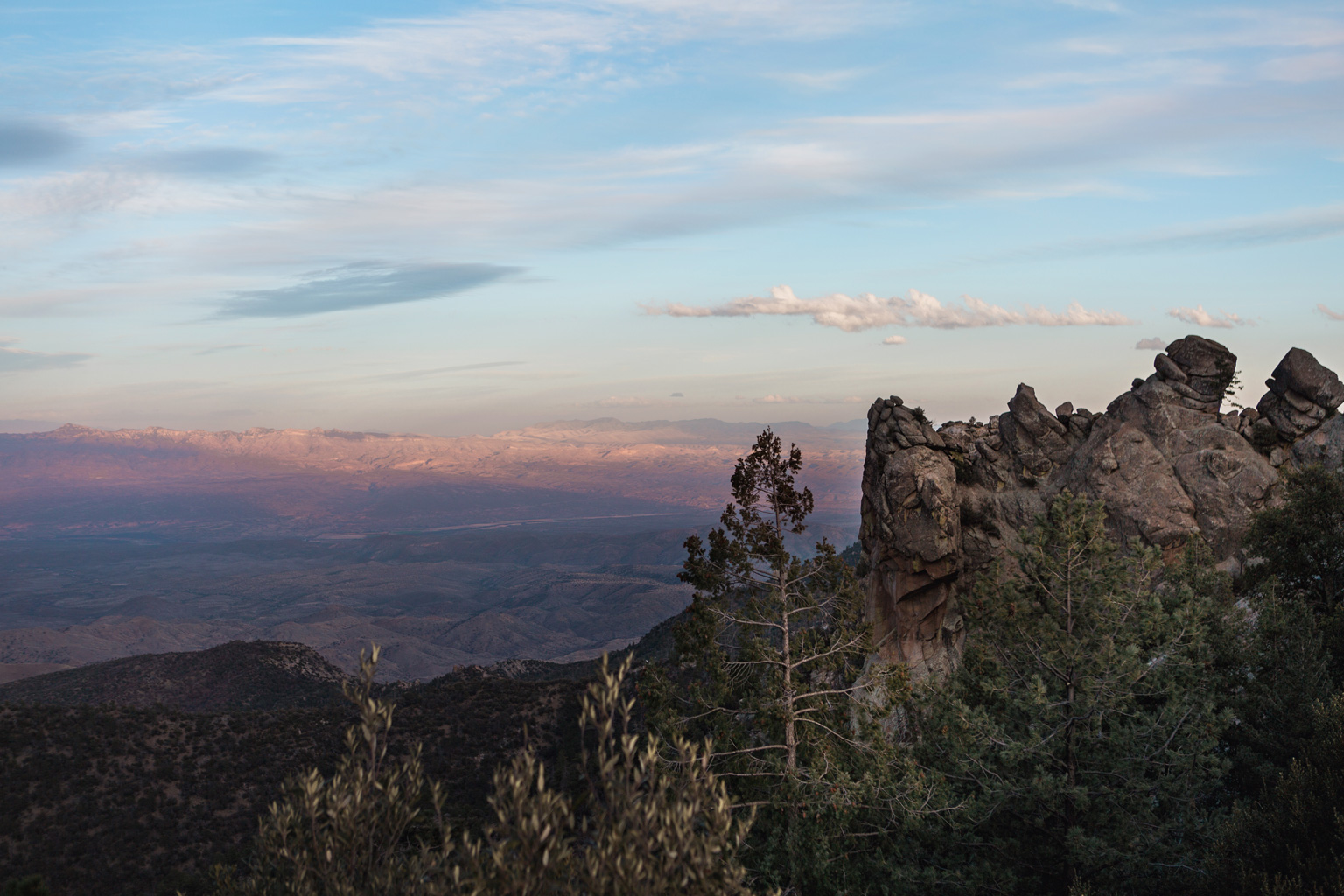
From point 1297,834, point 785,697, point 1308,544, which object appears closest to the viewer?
point 1297,834

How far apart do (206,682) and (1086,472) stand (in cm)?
9769

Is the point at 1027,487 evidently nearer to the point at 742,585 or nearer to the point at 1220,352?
the point at 1220,352

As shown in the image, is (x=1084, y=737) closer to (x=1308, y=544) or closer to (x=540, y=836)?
(x=540, y=836)

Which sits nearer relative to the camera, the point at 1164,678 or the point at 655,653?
the point at 1164,678

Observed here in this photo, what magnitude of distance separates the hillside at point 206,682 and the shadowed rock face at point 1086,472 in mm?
68231

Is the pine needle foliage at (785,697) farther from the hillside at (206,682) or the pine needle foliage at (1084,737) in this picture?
the hillside at (206,682)

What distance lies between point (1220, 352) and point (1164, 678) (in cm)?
2779

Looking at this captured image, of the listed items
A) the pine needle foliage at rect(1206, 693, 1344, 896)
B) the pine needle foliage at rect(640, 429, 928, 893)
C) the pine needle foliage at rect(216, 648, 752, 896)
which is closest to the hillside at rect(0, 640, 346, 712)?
the pine needle foliage at rect(640, 429, 928, 893)

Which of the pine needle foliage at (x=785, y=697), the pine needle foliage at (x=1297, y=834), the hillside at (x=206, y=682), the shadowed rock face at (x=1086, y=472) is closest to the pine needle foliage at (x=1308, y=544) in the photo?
the shadowed rock face at (x=1086, y=472)

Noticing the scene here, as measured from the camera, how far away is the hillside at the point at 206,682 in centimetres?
9344

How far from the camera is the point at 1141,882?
18.9m

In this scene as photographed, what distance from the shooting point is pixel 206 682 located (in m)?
102

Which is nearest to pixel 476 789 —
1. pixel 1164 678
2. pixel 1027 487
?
pixel 1027 487

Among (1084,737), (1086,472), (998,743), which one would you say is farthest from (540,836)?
(1086,472)
